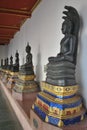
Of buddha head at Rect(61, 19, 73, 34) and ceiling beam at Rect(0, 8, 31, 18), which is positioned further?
ceiling beam at Rect(0, 8, 31, 18)

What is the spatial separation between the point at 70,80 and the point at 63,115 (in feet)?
0.82

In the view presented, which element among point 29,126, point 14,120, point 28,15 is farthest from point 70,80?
point 28,15

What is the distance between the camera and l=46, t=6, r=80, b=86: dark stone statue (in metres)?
1.23

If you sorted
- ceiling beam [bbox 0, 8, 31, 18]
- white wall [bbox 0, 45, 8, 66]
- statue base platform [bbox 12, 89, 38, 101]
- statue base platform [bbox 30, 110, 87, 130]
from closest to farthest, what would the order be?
statue base platform [bbox 30, 110, 87, 130], statue base platform [bbox 12, 89, 38, 101], ceiling beam [bbox 0, 8, 31, 18], white wall [bbox 0, 45, 8, 66]

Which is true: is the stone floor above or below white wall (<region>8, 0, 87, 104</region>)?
below

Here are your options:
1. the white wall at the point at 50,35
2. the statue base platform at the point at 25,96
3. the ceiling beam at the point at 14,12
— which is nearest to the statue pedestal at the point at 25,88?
the statue base platform at the point at 25,96

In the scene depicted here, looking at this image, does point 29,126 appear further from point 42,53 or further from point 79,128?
point 42,53

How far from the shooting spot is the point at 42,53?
249 cm

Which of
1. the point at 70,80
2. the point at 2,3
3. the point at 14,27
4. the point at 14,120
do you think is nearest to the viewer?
the point at 70,80

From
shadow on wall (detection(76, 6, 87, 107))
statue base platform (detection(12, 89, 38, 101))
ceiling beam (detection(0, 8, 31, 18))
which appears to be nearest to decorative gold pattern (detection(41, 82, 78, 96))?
shadow on wall (detection(76, 6, 87, 107))

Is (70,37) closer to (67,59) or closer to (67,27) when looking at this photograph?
(67,27)

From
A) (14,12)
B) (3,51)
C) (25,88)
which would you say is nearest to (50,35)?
(25,88)

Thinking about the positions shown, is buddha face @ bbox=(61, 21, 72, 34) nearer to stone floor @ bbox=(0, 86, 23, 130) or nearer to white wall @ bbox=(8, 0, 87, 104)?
white wall @ bbox=(8, 0, 87, 104)

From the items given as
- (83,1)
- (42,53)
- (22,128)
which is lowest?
(22,128)
